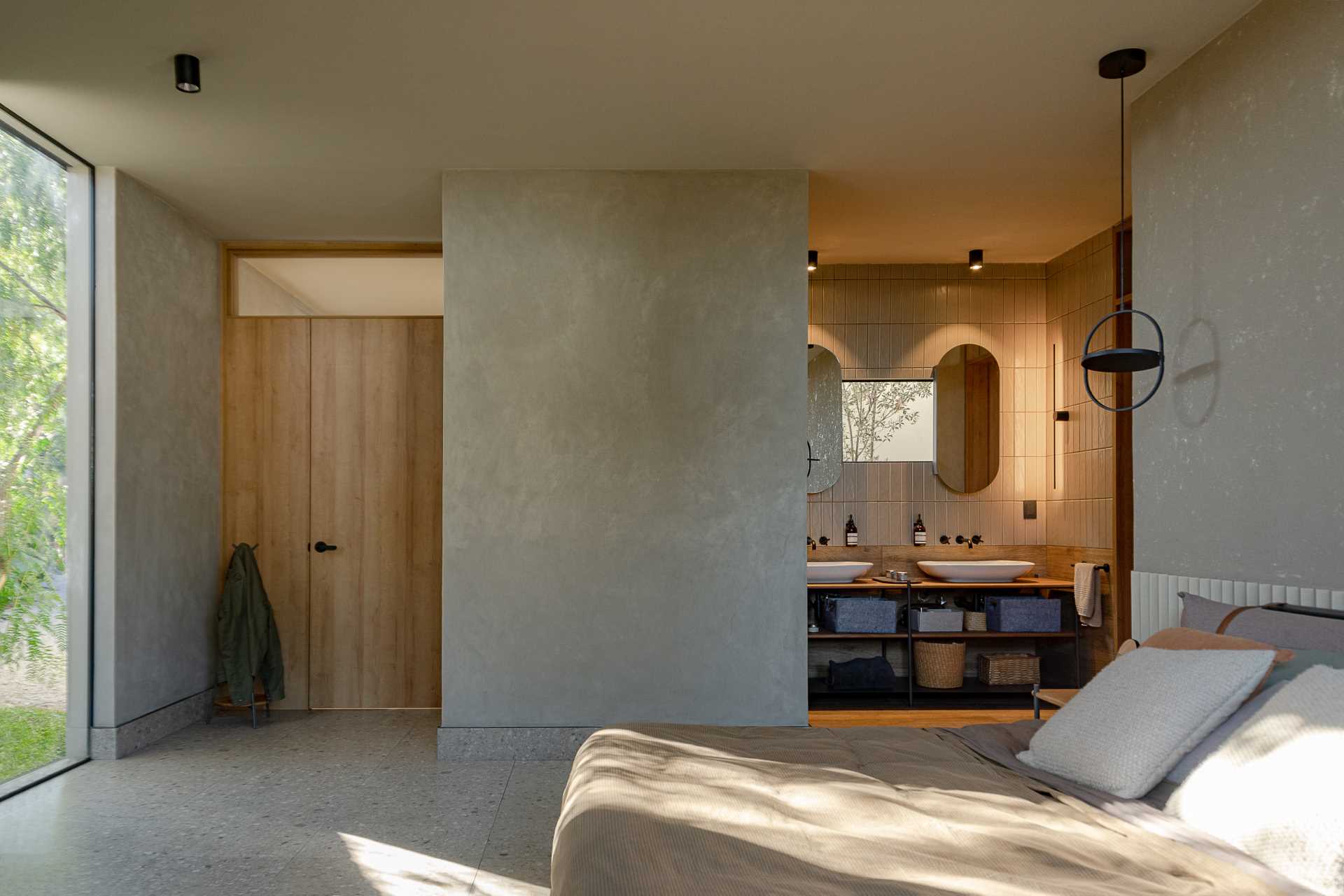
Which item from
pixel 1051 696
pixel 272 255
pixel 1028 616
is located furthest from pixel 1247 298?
pixel 272 255

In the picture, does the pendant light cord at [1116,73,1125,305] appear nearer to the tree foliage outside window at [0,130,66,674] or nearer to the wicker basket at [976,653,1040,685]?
the wicker basket at [976,653,1040,685]

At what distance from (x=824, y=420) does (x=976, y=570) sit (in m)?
1.40

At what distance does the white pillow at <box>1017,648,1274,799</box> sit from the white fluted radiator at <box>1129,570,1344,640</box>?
76 centimetres

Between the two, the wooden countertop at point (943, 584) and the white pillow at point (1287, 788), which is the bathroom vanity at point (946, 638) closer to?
the wooden countertop at point (943, 584)

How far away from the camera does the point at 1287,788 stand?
1.86 meters

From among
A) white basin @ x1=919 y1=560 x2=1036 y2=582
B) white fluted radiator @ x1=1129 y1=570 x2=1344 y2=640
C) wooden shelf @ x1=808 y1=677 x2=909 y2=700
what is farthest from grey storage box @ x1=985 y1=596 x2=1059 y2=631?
white fluted radiator @ x1=1129 y1=570 x2=1344 y2=640

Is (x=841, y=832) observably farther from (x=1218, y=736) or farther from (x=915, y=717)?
(x=915, y=717)

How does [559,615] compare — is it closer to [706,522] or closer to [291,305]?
[706,522]

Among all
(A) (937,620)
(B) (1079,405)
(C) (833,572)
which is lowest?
(A) (937,620)

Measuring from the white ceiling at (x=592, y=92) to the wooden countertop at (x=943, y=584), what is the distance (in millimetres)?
2271

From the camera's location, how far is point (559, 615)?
4.77 meters

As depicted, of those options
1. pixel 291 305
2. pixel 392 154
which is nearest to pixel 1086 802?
pixel 392 154

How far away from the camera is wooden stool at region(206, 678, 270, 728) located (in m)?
5.51

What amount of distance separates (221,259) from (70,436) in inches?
71.2
